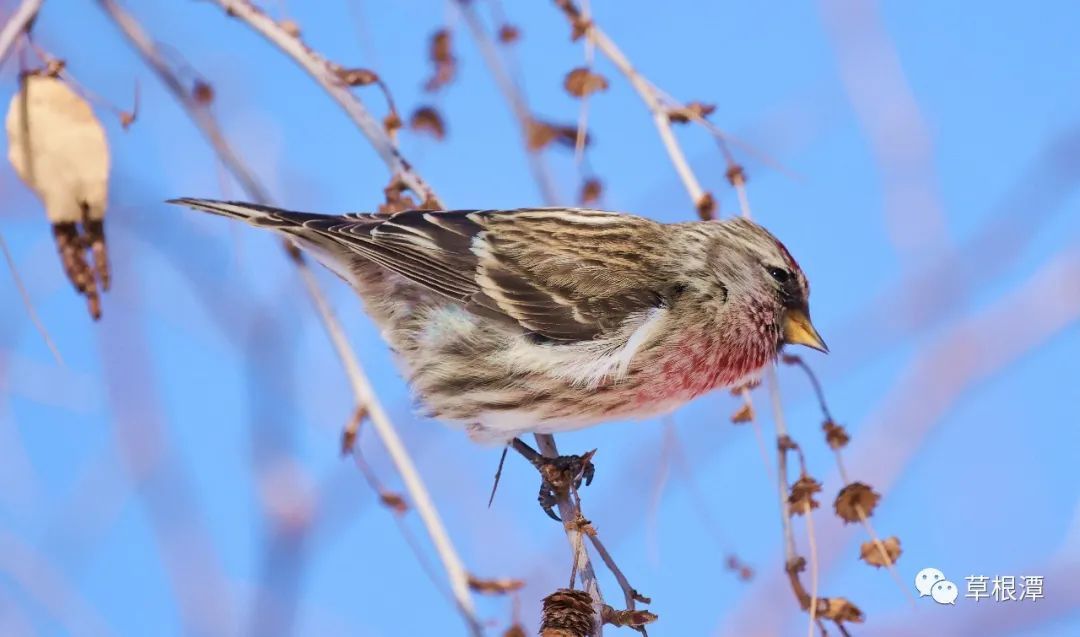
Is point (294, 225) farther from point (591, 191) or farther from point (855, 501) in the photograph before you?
point (855, 501)

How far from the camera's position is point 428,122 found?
2508mm

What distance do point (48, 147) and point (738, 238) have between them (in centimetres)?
154

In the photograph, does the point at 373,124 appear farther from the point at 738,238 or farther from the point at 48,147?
the point at 738,238

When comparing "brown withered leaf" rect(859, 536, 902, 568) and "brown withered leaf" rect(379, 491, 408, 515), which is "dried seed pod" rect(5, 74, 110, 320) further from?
"brown withered leaf" rect(859, 536, 902, 568)

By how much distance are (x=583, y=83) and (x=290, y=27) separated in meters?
0.66

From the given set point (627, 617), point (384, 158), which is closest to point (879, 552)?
point (627, 617)

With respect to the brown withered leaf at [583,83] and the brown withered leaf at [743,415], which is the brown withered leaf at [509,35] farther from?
the brown withered leaf at [743,415]

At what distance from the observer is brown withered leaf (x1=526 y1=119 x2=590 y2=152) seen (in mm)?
2346

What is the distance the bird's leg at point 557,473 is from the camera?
7.16 feet

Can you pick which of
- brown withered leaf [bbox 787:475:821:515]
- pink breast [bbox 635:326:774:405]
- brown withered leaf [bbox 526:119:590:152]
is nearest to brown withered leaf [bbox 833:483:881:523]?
brown withered leaf [bbox 787:475:821:515]

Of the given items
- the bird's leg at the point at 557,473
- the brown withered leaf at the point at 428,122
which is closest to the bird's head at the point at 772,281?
the bird's leg at the point at 557,473

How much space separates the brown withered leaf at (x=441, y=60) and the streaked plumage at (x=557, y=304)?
1.03ft

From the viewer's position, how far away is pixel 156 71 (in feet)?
7.35

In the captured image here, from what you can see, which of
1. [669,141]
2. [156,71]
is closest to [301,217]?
[156,71]
